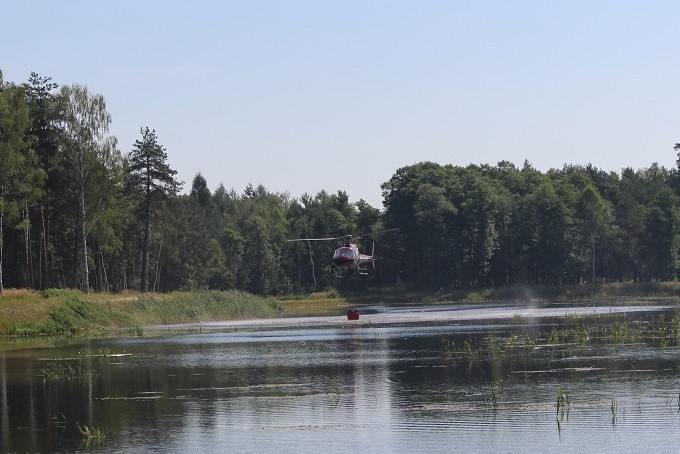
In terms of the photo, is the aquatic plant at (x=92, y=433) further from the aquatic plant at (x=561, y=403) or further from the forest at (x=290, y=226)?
the forest at (x=290, y=226)

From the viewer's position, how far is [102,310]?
8344 cm

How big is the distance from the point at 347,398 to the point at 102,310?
1893 inches

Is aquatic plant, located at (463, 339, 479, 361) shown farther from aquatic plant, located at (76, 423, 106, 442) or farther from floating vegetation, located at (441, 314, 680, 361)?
aquatic plant, located at (76, 423, 106, 442)

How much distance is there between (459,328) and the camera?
2975 inches

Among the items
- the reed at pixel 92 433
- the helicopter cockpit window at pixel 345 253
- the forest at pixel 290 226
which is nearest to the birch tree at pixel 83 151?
the forest at pixel 290 226

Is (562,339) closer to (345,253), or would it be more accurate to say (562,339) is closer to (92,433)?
(345,253)

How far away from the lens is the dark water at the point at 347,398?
3050 centimetres

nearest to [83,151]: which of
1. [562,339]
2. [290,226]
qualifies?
[562,339]

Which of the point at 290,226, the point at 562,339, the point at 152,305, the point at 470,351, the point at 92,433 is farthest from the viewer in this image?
the point at 290,226

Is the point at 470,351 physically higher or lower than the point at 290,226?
lower

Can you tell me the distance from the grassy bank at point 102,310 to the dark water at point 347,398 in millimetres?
14243

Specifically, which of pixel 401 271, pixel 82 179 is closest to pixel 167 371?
pixel 82 179

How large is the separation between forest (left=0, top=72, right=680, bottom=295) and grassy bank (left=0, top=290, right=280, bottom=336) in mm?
6809

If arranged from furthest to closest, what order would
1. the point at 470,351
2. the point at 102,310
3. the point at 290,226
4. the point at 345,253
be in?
the point at 290,226 < the point at 102,310 < the point at 345,253 < the point at 470,351
